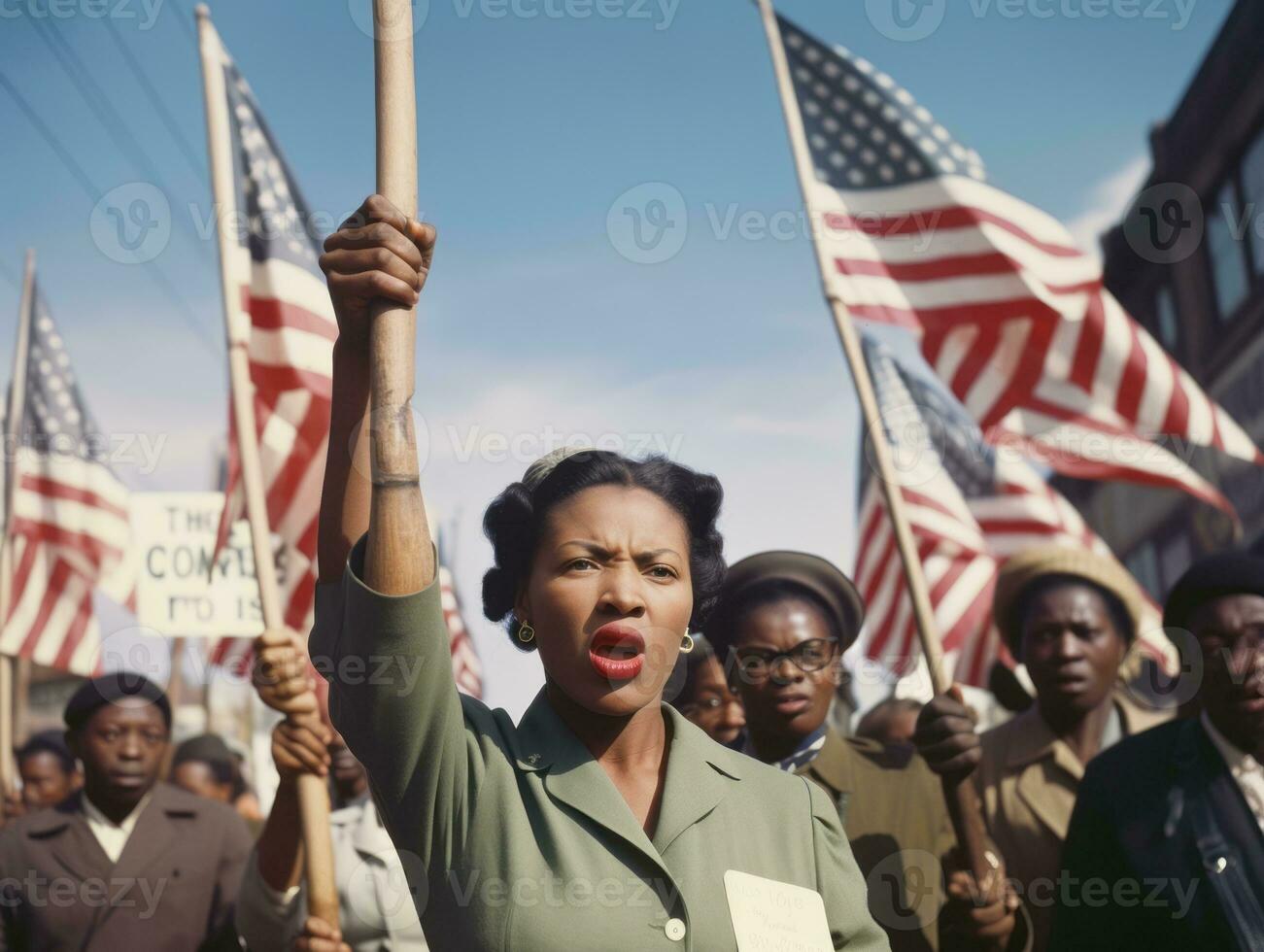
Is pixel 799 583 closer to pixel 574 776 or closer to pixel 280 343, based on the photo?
pixel 280 343

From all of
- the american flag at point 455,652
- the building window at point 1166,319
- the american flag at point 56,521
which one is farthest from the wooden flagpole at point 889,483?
the building window at point 1166,319

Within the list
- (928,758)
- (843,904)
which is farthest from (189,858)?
(843,904)

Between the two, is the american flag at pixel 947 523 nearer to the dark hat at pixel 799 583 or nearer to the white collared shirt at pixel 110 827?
the dark hat at pixel 799 583

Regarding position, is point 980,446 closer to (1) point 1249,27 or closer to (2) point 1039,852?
(2) point 1039,852

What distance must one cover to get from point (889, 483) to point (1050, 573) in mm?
845

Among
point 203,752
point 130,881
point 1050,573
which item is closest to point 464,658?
point 203,752

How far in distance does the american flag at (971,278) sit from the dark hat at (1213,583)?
239 centimetres

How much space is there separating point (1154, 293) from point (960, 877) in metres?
21.7

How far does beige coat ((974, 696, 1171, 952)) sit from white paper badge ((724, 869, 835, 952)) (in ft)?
9.15

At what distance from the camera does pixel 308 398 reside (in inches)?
249

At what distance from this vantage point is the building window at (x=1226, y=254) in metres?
19.0

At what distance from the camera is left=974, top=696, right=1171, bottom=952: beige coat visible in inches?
204

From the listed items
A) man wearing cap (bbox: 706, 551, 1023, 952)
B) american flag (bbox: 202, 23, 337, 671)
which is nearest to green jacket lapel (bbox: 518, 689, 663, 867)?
man wearing cap (bbox: 706, 551, 1023, 952)

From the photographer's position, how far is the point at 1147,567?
25109 millimetres
